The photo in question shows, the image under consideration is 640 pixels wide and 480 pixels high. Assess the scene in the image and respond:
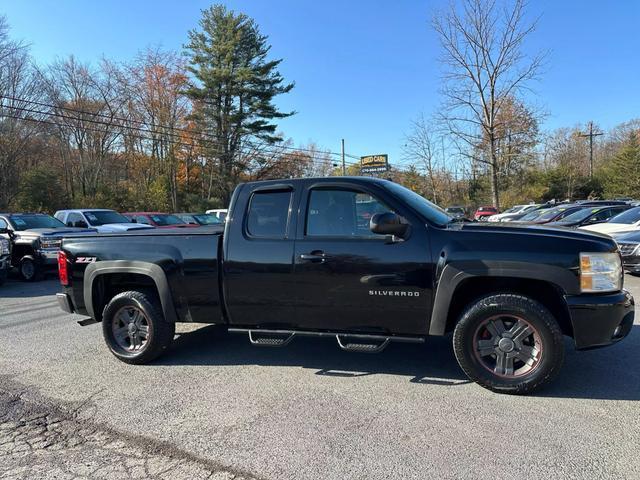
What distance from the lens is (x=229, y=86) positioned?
4056 centimetres

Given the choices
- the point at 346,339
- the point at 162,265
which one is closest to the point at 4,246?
the point at 162,265

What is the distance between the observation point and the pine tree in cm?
4006

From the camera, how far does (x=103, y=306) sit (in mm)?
5137

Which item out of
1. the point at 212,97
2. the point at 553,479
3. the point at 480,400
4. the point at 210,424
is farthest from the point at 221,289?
the point at 212,97

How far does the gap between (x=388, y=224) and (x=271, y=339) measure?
1.60 meters

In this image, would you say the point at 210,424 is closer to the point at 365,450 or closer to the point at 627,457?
the point at 365,450

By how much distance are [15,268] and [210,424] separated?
37.2 feet

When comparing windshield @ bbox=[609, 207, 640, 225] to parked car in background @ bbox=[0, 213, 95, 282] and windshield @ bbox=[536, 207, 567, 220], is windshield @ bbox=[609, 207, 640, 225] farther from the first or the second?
parked car in background @ bbox=[0, 213, 95, 282]

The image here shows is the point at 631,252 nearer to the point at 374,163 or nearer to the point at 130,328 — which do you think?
the point at 130,328

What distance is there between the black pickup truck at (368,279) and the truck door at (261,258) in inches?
0.4

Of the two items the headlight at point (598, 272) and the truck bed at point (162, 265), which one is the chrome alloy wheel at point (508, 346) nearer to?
the headlight at point (598, 272)

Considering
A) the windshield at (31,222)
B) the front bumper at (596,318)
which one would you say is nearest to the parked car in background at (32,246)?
the windshield at (31,222)

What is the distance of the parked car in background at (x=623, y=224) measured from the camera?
35.6 feet

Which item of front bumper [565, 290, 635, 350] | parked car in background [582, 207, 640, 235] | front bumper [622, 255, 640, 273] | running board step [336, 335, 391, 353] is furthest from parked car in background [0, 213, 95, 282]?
parked car in background [582, 207, 640, 235]
